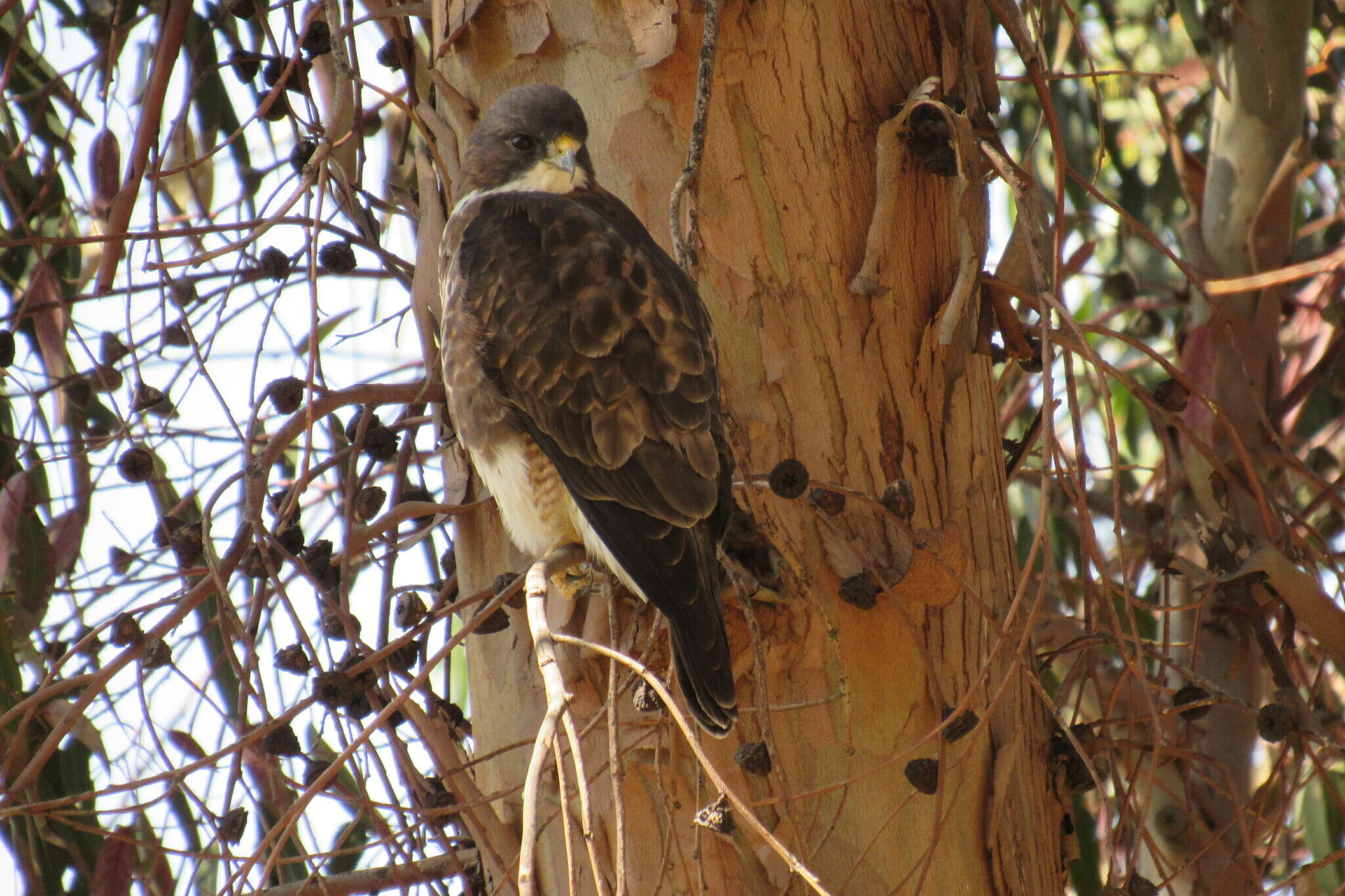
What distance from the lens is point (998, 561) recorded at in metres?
→ 2.04

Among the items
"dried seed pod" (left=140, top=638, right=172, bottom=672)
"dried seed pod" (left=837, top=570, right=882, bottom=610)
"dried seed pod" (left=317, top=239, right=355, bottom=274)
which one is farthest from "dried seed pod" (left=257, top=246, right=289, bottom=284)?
"dried seed pod" (left=837, top=570, right=882, bottom=610)

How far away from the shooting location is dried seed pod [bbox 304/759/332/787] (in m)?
2.05

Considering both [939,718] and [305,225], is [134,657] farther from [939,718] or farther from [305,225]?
[939,718]

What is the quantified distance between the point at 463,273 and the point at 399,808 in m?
0.77

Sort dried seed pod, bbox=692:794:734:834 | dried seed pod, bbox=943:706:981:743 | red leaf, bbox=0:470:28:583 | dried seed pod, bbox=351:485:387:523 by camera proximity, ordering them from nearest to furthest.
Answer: dried seed pod, bbox=692:794:734:834 → dried seed pod, bbox=943:706:981:743 → dried seed pod, bbox=351:485:387:523 → red leaf, bbox=0:470:28:583

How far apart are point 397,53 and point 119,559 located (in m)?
0.99

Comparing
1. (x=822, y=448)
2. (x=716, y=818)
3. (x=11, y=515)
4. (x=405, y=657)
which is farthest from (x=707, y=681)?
(x=11, y=515)

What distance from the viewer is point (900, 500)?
173cm

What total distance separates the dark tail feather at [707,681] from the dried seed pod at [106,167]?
1.32 meters

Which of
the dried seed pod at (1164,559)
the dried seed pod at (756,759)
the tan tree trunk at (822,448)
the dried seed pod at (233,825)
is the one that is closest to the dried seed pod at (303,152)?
the tan tree trunk at (822,448)

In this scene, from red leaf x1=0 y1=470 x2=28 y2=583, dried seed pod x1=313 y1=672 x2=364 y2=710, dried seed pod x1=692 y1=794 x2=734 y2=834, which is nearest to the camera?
dried seed pod x1=692 y1=794 x2=734 y2=834

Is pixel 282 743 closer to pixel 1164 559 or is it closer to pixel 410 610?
pixel 410 610

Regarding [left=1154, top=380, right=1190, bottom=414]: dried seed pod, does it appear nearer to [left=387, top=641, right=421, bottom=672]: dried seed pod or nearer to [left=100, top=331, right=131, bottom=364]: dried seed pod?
[left=387, top=641, right=421, bottom=672]: dried seed pod

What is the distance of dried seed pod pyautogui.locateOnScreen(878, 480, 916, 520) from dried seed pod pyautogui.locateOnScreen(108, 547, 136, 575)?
127cm
